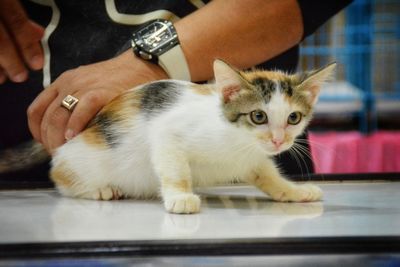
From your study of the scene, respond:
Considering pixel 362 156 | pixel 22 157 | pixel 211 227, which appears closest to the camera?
pixel 211 227

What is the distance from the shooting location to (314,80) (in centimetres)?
94

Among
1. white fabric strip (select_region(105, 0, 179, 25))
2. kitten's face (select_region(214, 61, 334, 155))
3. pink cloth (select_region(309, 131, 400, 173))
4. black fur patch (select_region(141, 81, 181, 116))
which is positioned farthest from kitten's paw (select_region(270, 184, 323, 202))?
pink cloth (select_region(309, 131, 400, 173))

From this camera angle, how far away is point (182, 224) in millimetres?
767

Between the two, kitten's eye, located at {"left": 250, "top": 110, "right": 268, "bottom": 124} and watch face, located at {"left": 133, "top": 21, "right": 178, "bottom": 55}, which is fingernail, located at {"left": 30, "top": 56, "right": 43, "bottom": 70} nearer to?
watch face, located at {"left": 133, "top": 21, "right": 178, "bottom": 55}

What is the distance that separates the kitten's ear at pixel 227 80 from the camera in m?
0.90

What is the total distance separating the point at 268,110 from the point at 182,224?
0.23 metres

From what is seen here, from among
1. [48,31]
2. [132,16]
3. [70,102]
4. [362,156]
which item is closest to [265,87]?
[70,102]

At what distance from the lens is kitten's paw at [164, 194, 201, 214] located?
874 millimetres

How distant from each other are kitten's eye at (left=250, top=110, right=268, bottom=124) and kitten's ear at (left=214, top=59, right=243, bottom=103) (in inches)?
1.7

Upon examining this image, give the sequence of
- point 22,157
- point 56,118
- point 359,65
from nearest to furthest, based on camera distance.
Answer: point 56,118 < point 22,157 < point 359,65

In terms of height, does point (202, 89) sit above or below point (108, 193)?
above

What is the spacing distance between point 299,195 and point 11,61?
691mm

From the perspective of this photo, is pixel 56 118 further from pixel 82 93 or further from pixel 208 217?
pixel 208 217

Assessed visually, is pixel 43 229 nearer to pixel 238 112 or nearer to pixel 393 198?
pixel 238 112
